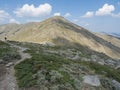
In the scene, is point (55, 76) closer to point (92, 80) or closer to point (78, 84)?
point (78, 84)

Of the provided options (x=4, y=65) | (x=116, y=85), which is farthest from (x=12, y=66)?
(x=116, y=85)

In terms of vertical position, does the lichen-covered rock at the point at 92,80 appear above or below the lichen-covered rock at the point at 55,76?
below

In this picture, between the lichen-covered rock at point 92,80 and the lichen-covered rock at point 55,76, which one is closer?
the lichen-covered rock at point 55,76

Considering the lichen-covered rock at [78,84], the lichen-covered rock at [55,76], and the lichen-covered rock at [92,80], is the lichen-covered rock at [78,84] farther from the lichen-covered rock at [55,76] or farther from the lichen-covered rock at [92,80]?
the lichen-covered rock at [55,76]

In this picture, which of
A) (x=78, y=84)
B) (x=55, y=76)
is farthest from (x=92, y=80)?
(x=55, y=76)

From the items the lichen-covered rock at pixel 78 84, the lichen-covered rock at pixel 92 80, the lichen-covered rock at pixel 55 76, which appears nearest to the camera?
the lichen-covered rock at pixel 55 76

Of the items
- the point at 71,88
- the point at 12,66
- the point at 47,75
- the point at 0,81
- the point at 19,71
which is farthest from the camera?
the point at 12,66

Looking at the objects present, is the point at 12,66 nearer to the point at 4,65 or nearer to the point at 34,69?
the point at 4,65

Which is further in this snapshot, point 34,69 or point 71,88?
point 34,69

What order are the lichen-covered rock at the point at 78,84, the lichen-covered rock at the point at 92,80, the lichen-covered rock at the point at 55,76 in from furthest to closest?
1. the lichen-covered rock at the point at 92,80
2. the lichen-covered rock at the point at 78,84
3. the lichen-covered rock at the point at 55,76

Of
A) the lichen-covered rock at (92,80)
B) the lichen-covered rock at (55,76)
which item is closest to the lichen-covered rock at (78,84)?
the lichen-covered rock at (92,80)

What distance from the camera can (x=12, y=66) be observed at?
31922 mm

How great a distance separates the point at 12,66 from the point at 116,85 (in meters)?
14.4

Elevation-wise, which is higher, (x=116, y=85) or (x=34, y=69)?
(x=34, y=69)
